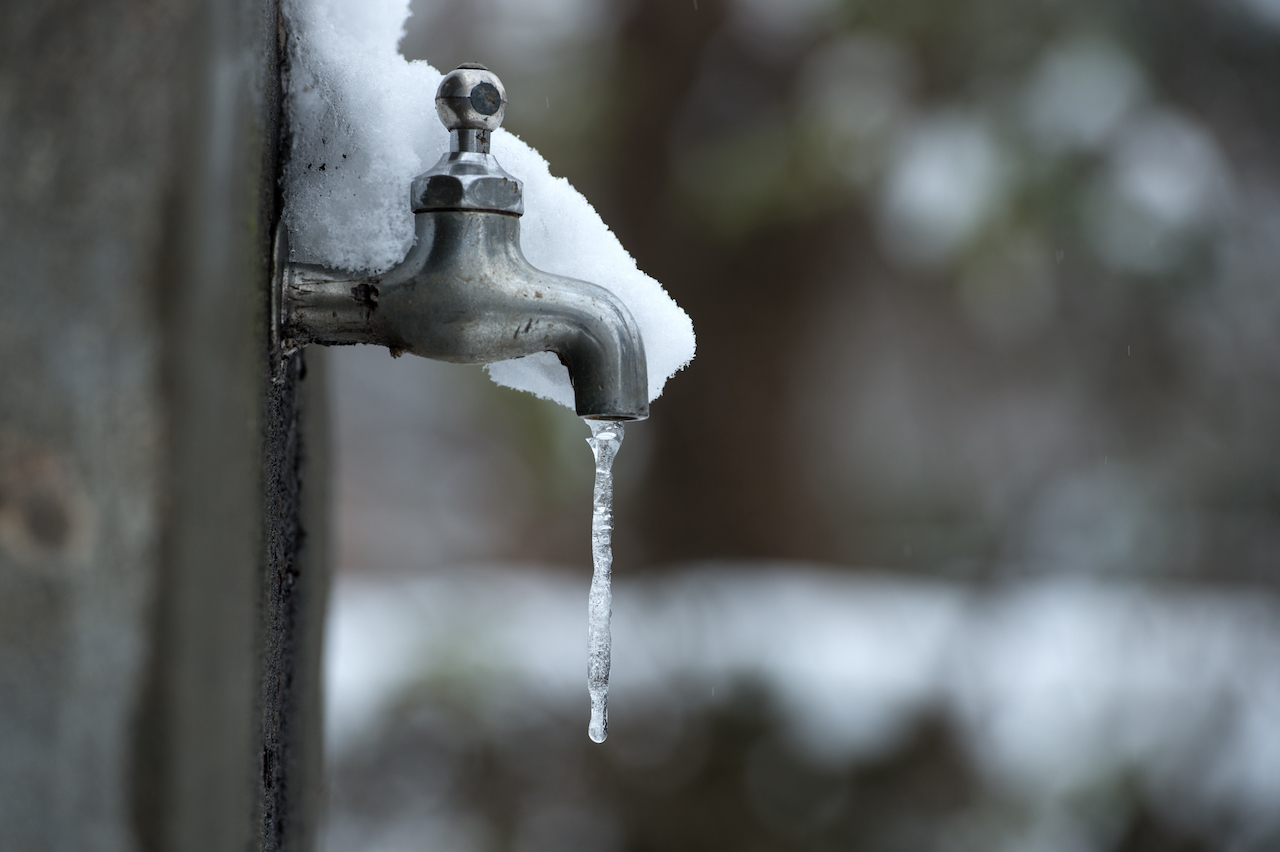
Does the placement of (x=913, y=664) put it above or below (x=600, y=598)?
below

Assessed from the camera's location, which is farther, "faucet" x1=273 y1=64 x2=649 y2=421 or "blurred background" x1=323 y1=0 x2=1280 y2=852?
"blurred background" x1=323 y1=0 x2=1280 y2=852

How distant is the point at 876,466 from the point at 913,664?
463 millimetres

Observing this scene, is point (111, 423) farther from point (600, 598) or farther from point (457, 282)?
point (600, 598)

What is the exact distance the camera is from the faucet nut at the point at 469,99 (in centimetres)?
30

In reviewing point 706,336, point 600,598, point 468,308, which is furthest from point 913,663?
point 468,308

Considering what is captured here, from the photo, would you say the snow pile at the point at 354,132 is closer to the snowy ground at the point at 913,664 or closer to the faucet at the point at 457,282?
the faucet at the point at 457,282

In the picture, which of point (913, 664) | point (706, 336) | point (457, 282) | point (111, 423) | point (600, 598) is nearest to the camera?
point (111, 423)

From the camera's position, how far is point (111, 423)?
190 mm

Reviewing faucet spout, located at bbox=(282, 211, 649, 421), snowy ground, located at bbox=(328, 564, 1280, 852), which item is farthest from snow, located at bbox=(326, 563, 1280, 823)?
faucet spout, located at bbox=(282, 211, 649, 421)

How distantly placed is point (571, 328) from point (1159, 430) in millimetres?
2011

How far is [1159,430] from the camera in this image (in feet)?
6.48

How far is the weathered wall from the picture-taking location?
186 mm

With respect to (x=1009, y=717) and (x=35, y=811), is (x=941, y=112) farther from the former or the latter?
(x=35, y=811)

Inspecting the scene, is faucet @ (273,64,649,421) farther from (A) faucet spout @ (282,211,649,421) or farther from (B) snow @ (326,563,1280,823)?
(B) snow @ (326,563,1280,823)
